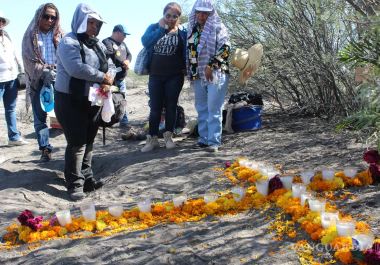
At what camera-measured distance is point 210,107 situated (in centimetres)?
512

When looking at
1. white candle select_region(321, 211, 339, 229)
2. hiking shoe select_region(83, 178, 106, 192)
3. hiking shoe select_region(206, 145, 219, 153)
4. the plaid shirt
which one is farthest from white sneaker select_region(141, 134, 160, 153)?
white candle select_region(321, 211, 339, 229)

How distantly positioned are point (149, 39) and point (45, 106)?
1675mm

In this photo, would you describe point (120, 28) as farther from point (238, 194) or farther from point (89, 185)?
point (238, 194)

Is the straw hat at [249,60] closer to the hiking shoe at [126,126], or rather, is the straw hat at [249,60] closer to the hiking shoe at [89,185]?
the hiking shoe at [89,185]

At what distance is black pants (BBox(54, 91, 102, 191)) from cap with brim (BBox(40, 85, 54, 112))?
3.83 ft

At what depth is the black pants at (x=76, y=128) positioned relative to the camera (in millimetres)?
3873

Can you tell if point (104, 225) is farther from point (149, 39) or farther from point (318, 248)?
point (149, 39)

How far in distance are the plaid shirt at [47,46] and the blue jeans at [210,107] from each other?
2017 millimetres

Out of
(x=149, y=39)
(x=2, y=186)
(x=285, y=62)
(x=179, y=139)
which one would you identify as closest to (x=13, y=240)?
(x=2, y=186)

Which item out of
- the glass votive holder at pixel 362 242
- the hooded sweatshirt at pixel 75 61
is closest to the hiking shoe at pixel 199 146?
the hooded sweatshirt at pixel 75 61

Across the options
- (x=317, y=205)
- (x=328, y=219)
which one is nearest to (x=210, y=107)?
(x=317, y=205)

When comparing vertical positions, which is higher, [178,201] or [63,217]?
[178,201]

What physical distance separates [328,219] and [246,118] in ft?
13.0

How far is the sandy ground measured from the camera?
8.05 feet
